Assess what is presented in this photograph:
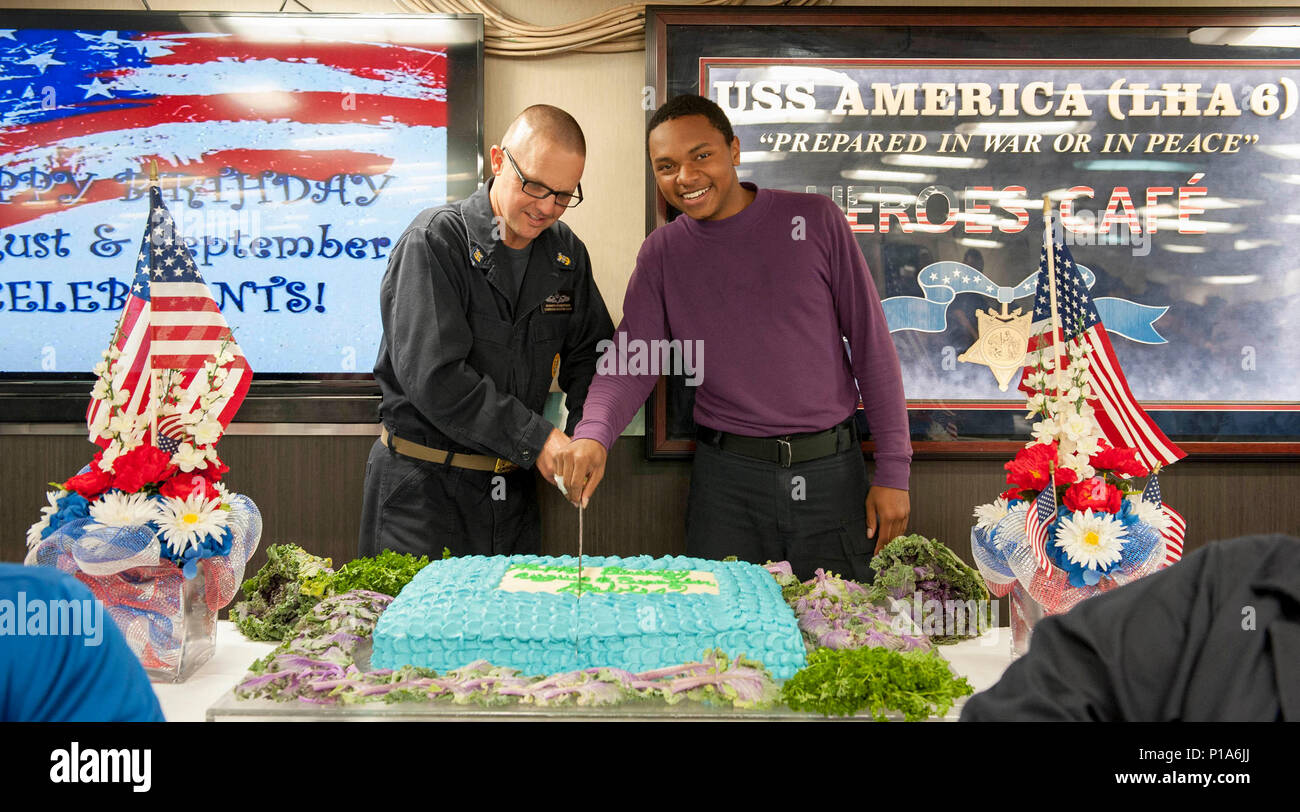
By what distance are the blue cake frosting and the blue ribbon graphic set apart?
1617mm

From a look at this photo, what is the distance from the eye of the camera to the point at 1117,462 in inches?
73.6

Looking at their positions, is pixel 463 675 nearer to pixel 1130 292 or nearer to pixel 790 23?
pixel 790 23

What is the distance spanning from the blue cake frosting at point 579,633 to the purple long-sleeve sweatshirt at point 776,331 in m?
0.93

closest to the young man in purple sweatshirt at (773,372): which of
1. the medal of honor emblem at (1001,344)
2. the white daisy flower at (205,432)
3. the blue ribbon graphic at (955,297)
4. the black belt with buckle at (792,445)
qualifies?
the black belt with buckle at (792,445)

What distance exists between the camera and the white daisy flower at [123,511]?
1767mm

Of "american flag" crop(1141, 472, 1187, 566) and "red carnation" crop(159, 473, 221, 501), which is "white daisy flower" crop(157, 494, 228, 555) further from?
"american flag" crop(1141, 472, 1187, 566)

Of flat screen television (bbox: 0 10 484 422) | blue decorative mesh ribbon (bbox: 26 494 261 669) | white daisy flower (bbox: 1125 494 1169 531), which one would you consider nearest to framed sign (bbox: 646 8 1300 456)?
flat screen television (bbox: 0 10 484 422)

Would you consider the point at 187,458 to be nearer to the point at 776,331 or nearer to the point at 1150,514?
the point at 776,331

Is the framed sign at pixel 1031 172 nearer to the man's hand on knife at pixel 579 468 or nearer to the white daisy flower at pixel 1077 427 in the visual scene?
the man's hand on knife at pixel 579 468

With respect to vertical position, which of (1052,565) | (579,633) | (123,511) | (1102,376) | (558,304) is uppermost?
(558,304)

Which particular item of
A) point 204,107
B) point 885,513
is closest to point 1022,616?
point 885,513

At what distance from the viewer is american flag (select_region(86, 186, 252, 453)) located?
191 centimetres

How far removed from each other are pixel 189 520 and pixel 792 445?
1568mm

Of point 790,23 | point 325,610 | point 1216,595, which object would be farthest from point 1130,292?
point 325,610
